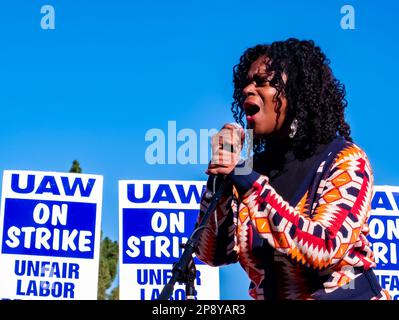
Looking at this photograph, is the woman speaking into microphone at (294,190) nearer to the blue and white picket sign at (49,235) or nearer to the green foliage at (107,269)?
the blue and white picket sign at (49,235)

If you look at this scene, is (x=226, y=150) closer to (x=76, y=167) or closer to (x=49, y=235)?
(x=49, y=235)

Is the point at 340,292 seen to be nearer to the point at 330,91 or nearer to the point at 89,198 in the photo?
the point at 330,91

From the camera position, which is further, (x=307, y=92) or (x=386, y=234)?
(x=386, y=234)

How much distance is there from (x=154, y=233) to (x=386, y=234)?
2.89 meters

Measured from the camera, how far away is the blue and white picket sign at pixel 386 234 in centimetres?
958

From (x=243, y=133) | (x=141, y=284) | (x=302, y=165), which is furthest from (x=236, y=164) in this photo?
(x=141, y=284)

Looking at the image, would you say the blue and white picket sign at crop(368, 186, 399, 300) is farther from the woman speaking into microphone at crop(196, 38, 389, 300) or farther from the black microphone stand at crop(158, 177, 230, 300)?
the black microphone stand at crop(158, 177, 230, 300)

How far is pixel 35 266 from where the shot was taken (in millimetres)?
10086

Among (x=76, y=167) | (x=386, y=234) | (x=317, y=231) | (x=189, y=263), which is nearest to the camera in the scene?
(x=317, y=231)

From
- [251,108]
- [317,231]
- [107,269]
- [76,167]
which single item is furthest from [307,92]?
[76,167]

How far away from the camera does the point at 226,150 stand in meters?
2.82

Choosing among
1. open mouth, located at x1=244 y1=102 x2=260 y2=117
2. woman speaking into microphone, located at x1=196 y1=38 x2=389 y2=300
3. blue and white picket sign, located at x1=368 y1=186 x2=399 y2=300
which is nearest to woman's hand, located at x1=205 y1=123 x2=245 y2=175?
woman speaking into microphone, located at x1=196 y1=38 x2=389 y2=300

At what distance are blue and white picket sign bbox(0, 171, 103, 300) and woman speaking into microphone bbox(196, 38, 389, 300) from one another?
276 inches

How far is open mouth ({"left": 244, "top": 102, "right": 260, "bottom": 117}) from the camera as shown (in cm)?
307
